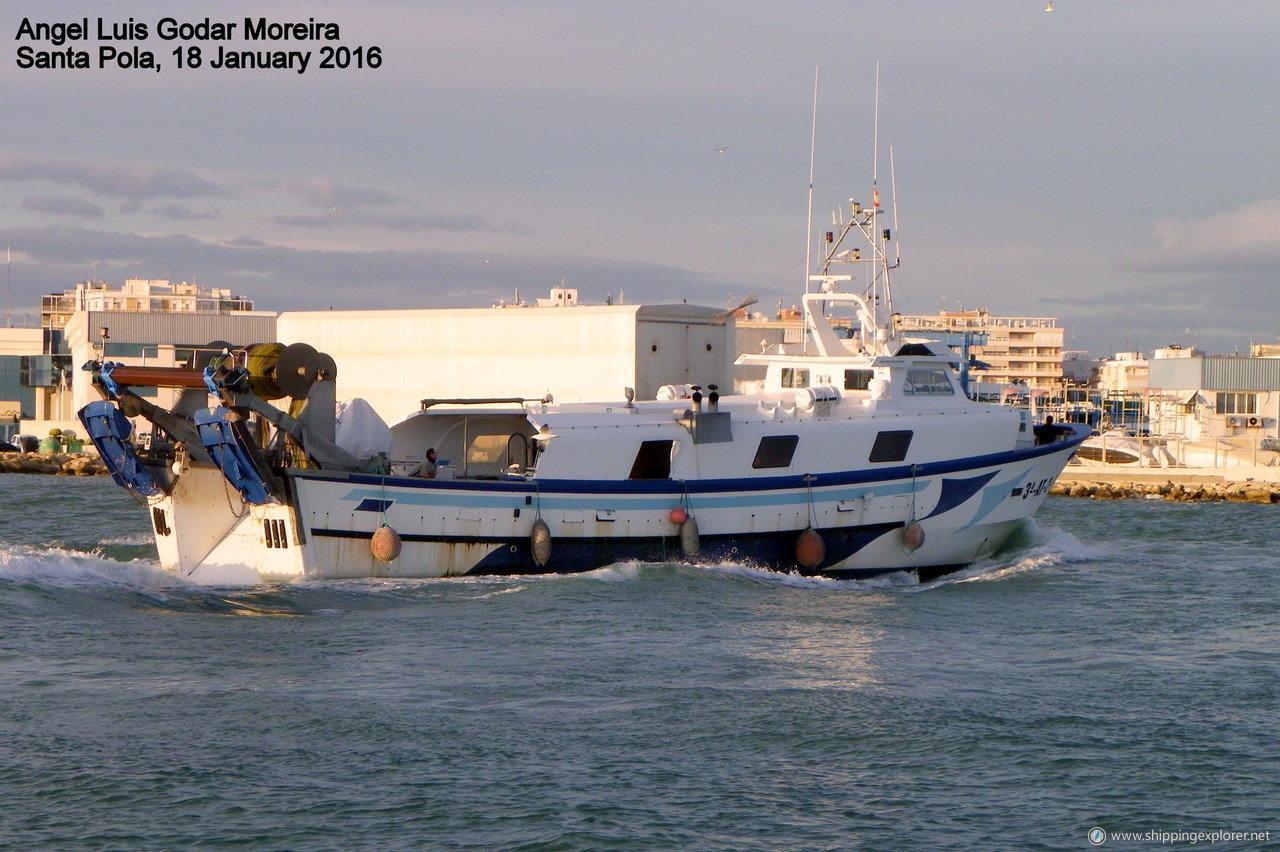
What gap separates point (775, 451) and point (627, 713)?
29.4 ft

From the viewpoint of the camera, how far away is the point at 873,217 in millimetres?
26938

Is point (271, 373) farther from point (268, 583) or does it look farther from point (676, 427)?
point (676, 427)

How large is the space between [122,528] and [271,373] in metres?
11.7

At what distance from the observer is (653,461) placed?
74.2 ft

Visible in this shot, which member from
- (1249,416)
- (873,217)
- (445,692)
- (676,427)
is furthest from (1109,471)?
(445,692)

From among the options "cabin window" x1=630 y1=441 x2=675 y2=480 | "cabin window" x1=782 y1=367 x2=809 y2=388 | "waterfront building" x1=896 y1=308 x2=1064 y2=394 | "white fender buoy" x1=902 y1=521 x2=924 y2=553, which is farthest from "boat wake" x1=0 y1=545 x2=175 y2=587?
"waterfront building" x1=896 y1=308 x2=1064 y2=394

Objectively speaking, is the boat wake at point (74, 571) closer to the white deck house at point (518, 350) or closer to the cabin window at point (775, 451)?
the cabin window at point (775, 451)

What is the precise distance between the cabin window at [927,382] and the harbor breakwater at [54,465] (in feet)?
133

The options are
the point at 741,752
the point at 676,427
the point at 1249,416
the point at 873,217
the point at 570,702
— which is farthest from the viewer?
the point at 1249,416

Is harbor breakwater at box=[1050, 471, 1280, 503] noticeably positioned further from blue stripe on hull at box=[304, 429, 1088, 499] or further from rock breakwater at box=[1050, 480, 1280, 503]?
blue stripe on hull at box=[304, 429, 1088, 499]

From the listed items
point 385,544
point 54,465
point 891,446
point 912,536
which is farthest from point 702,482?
point 54,465

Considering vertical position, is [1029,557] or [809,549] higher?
[809,549]

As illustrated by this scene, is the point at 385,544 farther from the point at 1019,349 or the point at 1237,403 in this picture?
the point at 1019,349

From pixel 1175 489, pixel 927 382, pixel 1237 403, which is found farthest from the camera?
pixel 1237 403
